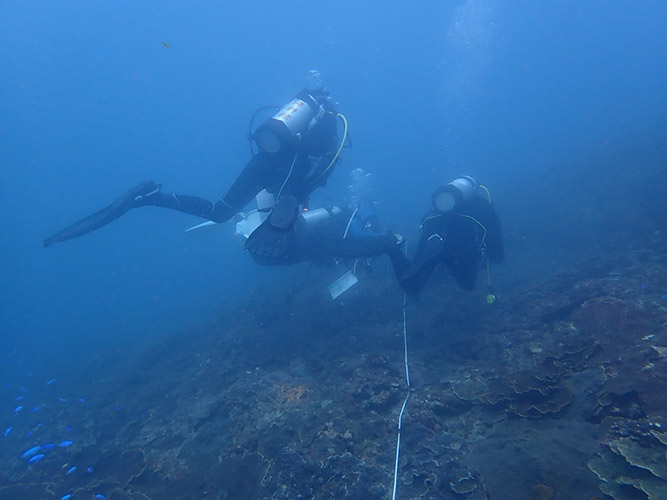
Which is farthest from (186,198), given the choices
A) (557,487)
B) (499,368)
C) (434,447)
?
(557,487)

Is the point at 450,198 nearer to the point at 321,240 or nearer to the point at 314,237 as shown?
the point at 321,240

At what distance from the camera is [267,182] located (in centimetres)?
613

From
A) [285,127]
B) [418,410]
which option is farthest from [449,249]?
[285,127]

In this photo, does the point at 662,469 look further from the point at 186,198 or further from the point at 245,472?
the point at 186,198

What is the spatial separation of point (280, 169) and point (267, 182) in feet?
1.36

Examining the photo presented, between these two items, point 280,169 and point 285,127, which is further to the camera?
point 280,169

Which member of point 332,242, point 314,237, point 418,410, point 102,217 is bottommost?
point 418,410

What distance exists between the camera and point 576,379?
4.60 metres

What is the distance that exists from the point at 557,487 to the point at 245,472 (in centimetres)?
354

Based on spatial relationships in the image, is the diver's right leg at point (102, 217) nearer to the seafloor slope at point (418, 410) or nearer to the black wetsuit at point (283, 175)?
the black wetsuit at point (283, 175)

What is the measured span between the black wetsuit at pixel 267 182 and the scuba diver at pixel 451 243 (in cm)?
235

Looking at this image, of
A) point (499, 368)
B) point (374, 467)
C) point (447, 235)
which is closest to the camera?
point (374, 467)

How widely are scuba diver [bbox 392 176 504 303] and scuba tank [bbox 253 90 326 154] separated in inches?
121

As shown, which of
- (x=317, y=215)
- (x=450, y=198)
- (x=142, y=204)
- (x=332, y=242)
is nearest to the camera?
(x=142, y=204)
